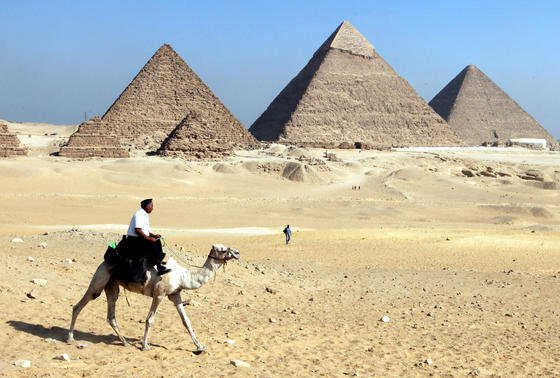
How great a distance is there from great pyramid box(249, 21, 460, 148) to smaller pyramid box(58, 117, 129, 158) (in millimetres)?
33944

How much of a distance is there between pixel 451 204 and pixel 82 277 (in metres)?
22.0

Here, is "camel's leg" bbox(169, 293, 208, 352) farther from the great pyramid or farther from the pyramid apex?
the pyramid apex

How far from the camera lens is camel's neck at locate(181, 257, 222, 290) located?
6102 millimetres

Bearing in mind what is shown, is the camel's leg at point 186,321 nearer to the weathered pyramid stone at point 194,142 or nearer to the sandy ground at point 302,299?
the sandy ground at point 302,299

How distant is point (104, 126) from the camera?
3925 centimetres

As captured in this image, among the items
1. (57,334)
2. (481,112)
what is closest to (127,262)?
(57,334)

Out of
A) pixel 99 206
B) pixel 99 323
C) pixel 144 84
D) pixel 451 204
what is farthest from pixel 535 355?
pixel 144 84

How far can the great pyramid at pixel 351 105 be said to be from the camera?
75188 mm

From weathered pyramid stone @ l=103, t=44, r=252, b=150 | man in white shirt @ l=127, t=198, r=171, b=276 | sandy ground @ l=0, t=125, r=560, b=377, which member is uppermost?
weathered pyramid stone @ l=103, t=44, r=252, b=150

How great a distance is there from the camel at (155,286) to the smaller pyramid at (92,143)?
3275 centimetres

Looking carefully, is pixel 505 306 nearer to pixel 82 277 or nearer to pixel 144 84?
pixel 82 277

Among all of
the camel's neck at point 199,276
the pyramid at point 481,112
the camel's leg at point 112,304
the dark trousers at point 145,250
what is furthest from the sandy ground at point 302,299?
the pyramid at point 481,112

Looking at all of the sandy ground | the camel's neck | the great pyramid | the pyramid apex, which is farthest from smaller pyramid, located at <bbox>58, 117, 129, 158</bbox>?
the pyramid apex

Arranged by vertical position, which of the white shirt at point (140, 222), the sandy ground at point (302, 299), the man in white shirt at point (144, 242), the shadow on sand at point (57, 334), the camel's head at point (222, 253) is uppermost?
the white shirt at point (140, 222)
